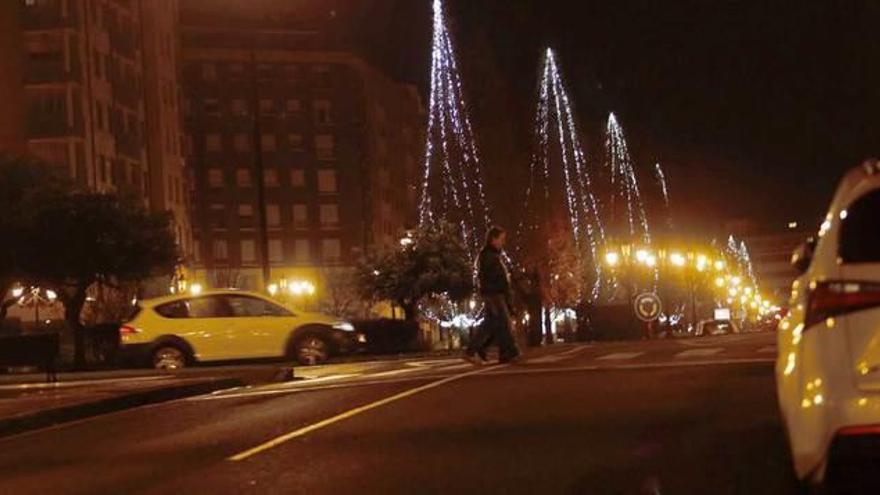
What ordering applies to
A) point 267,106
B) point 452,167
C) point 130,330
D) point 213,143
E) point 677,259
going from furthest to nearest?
point 267,106
point 213,143
point 677,259
point 452,167
point 130,330

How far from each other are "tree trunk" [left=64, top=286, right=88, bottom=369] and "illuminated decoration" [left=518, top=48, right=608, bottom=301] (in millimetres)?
24919

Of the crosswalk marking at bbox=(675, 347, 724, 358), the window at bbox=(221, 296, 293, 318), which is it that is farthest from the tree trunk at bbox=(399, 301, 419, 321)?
the crosswalk marking at bbox=(675, 347, 724, 358)

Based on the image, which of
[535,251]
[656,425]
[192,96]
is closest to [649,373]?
[656,425]

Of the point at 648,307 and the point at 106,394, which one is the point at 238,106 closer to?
the point at 648,307

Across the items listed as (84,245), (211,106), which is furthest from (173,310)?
(211,106)

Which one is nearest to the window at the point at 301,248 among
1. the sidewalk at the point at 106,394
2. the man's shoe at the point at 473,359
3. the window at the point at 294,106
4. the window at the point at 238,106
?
the window at the point at 294,106

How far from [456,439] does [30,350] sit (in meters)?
17.0

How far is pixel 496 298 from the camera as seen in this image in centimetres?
1738

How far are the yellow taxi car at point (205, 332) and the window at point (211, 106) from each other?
76696 mm

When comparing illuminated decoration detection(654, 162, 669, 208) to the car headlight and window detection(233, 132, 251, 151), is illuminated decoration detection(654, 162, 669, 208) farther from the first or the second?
the car headlight

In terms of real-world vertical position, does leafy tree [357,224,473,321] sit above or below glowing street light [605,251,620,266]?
below

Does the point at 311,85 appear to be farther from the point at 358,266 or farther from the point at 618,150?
the point at 358,266

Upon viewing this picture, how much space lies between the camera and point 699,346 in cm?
1873

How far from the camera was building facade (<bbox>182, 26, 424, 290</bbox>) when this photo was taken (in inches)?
3930
